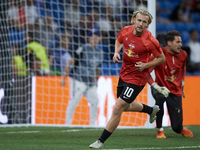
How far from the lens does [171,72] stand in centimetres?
586

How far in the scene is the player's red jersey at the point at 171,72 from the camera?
19.2ft

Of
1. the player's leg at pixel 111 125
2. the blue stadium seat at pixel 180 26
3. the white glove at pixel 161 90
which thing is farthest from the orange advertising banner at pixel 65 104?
the blue stadium seat at pixel 180 26

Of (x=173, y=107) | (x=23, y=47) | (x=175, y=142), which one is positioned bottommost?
(x=175, y=142)

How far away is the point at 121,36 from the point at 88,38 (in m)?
4.14

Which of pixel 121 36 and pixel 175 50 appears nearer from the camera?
pixel 121 36

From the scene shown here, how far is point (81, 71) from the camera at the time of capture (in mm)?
8391

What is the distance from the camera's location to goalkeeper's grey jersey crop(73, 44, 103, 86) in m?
8.34

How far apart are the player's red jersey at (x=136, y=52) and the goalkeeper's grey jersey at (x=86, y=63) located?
3694 mm

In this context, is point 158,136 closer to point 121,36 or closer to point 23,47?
point 121,36

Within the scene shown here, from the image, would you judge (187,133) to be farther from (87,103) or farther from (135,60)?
(87,103)

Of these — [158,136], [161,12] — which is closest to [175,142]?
[158,136]

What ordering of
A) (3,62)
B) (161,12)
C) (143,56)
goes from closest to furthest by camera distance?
1. (143,56)
2. (3,62)
3. (161,12)

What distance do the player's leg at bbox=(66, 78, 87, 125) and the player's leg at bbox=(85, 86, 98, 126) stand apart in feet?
0.41

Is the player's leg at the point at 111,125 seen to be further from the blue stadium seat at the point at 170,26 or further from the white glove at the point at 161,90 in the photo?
the blue stadium seat at the point at 170,26
